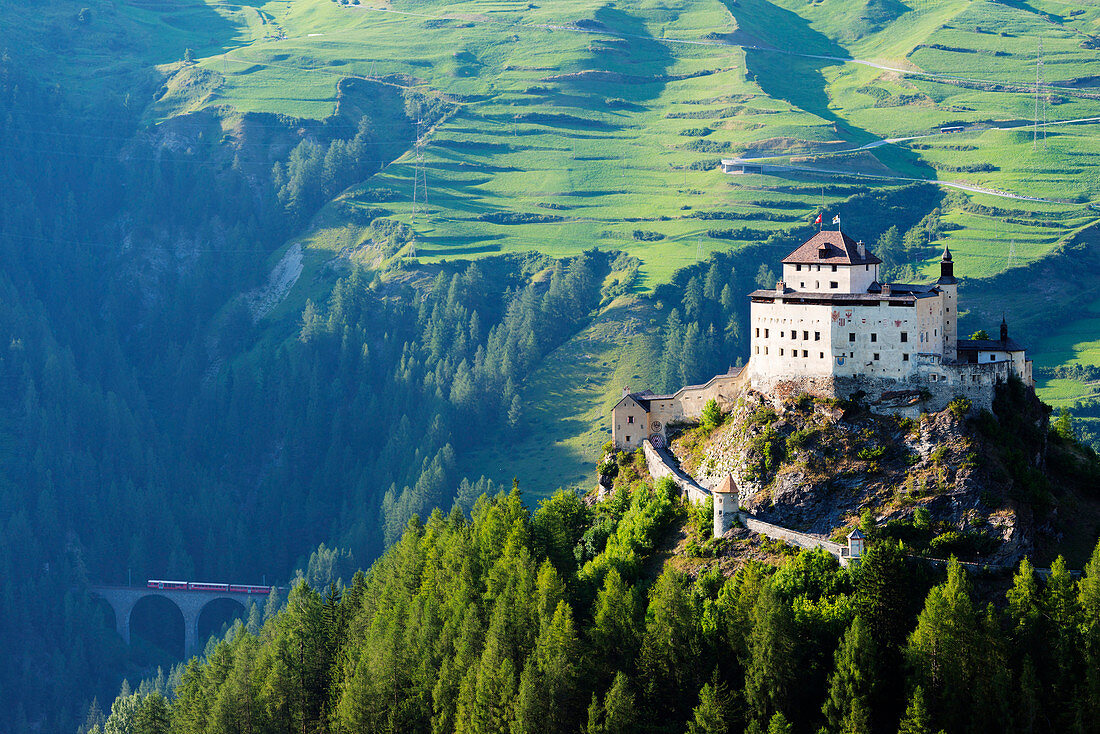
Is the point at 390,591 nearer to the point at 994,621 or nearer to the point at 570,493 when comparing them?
the point at 570,493

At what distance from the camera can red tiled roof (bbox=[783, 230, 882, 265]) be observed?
108 m

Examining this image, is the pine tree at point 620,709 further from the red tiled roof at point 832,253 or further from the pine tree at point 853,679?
the red tiled roof at point 832,253

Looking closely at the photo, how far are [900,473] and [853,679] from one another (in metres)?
16.7

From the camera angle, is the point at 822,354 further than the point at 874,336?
Yes

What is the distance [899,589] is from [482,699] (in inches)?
1302

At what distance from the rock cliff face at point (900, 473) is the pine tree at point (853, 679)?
9.24m

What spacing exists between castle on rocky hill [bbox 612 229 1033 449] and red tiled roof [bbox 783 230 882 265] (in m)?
0.09

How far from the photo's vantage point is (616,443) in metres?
125

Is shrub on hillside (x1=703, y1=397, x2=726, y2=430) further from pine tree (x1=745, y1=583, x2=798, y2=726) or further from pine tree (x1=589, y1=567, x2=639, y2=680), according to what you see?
pine tree (x1=745, y1=583, x2=798, y2=726)

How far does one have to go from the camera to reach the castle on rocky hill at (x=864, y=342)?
105 meters

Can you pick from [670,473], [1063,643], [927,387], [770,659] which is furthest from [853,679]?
[670,473]

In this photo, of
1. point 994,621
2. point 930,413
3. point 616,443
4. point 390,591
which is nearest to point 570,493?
point 616,443

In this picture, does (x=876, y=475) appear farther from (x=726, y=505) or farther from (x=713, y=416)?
(x=713, y=416)

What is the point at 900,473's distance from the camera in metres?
103
